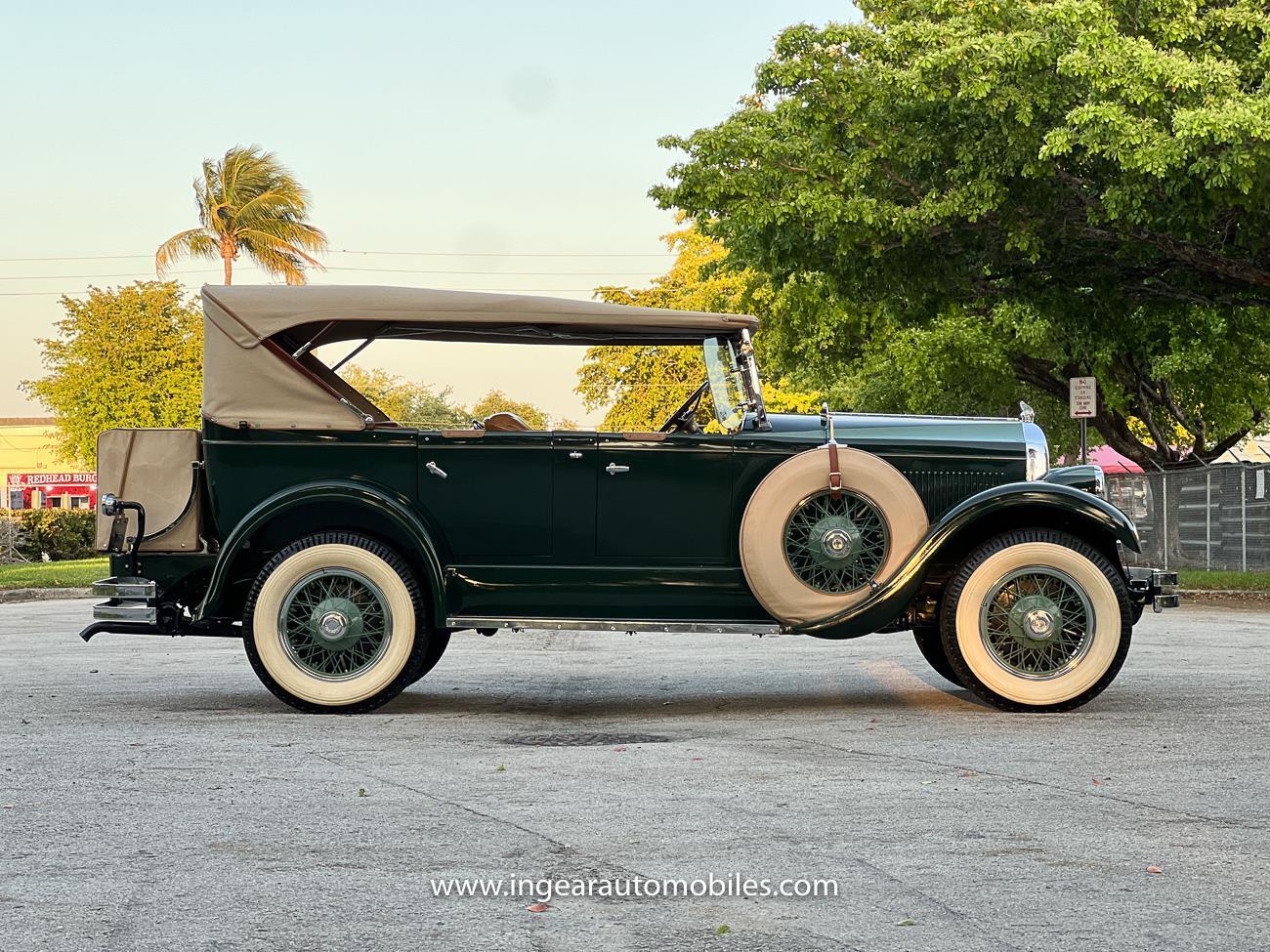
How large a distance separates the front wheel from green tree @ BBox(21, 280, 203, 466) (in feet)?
151

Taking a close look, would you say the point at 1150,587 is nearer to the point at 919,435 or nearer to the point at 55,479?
the point at 919,435

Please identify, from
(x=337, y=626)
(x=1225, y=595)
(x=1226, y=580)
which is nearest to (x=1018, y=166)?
(x=1225, y=595)

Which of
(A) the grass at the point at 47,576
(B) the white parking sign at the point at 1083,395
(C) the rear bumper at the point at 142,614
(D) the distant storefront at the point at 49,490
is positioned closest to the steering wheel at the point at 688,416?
(C) the rear bumper at the point at 142,614

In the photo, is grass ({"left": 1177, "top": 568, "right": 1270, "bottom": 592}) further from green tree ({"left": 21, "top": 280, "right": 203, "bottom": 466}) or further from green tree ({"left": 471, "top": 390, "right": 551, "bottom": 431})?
green tree ({"left": 21, "top": 280, "right": 203, "bottom": 466})

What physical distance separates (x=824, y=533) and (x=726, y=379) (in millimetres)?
1073

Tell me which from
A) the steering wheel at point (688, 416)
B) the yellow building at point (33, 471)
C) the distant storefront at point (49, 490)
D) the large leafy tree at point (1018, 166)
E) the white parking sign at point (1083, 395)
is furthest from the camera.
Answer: the yellow building at point (33, 471)

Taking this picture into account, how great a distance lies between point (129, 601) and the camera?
27.2 feet

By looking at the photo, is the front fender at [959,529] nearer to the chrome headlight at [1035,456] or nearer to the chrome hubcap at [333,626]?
the chrome headlight at [1035,456]

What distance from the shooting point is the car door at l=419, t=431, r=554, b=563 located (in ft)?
27.0

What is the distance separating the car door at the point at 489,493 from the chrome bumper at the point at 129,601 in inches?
61.0

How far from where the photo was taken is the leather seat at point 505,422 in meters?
8.51

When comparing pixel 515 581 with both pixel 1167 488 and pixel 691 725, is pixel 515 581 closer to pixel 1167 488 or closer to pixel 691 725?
pixel 691 725

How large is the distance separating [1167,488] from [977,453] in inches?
705

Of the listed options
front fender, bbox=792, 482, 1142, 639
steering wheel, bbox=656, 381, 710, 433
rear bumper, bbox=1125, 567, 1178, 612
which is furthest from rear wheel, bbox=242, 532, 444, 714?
rear bumper, bbox=1125, 567, 1178, 612
